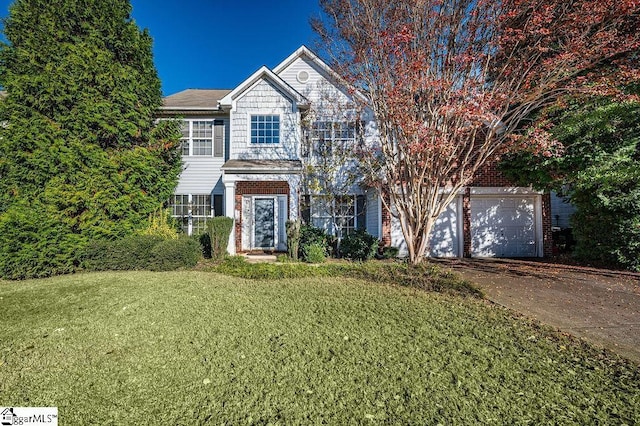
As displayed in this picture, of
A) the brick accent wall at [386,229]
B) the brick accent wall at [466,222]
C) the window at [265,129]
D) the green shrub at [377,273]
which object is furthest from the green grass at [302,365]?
the window at [265,129]

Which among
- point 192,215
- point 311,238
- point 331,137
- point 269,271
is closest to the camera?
point 269,271

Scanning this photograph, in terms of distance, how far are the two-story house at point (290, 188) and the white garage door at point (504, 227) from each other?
0.13 feet

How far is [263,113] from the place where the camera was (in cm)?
1241

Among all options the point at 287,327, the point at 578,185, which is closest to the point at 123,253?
the point at 287,327

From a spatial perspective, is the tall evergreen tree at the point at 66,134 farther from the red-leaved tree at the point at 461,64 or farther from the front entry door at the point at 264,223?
the red-leaved tree at the point at 461,64

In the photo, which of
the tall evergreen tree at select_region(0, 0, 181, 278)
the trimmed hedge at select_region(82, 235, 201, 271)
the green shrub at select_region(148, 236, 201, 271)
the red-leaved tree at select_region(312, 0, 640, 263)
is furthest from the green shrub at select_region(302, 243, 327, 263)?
the tall evergreen tree at select_region(0, 0, 181, 278)

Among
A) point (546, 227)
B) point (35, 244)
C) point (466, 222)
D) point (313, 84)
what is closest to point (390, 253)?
point (466, 222)

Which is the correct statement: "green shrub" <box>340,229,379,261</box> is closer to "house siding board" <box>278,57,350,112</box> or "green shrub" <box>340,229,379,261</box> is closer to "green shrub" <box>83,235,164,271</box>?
"house siding board" <box>278,57,350,112</box>

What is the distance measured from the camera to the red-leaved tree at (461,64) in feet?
21.9

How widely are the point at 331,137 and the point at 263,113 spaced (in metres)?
2.96

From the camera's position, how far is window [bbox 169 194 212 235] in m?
13.1

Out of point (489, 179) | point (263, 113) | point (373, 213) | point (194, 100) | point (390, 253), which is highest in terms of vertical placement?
point (194, 100)

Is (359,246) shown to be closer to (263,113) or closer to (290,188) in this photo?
(290,188)

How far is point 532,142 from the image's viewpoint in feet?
23.9
